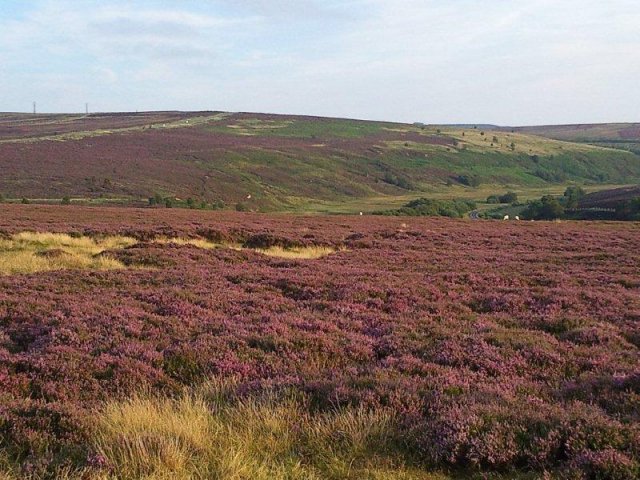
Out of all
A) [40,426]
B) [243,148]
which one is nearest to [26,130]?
[243,148]

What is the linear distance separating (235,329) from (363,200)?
4591 inches

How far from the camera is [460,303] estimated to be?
1325 centimetres

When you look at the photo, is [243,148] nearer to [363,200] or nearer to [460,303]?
[363,200]

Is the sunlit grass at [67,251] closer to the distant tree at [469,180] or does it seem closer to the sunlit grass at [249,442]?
the sunlit grass at [249,442]

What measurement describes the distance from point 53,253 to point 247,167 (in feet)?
367

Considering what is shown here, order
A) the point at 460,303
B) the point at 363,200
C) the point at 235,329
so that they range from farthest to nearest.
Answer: the point at 363,200, the point at 460,303, the point at 235,329

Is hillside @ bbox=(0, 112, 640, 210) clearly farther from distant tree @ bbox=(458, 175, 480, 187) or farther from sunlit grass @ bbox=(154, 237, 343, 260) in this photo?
sunlit grass @ bbox=(154, 237, 343, 260)

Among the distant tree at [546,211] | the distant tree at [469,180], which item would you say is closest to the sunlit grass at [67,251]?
the distant tree at [546,211]

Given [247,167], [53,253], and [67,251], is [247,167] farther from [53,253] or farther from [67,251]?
[53,253]

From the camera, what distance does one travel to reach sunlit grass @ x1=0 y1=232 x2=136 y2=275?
59.1 ft

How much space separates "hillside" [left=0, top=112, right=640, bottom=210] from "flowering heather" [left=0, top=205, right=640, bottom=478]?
66064 millimetres

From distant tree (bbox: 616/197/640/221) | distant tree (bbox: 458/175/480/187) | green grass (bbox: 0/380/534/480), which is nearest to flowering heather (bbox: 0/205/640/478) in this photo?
green grass (bbox: 0/380/534/480)

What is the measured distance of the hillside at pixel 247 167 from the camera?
89.3 m

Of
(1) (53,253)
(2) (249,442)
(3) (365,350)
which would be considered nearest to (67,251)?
(1) (53,253)
